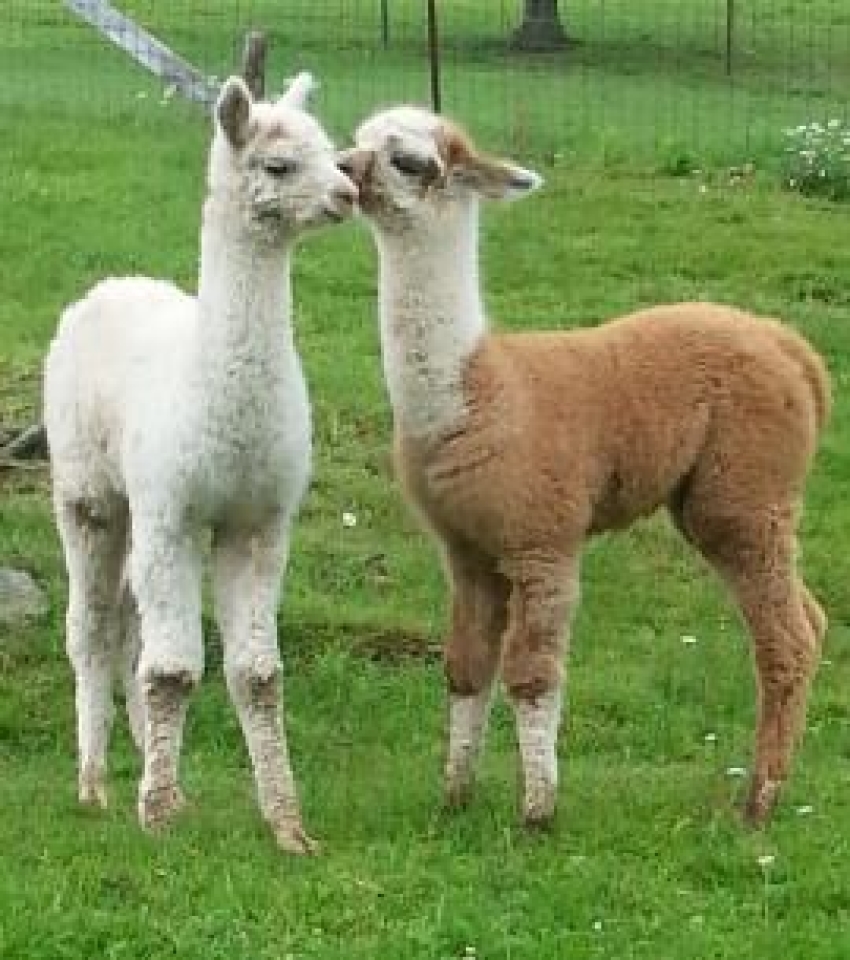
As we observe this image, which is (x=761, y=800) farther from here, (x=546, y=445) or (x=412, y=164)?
(x=412, y=164)

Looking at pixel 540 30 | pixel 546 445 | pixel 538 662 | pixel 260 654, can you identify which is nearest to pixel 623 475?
pixel 546 445

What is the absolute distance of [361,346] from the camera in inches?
509

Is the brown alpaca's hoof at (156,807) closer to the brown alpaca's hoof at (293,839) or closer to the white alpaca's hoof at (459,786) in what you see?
the brown alpaca's hoof at (293,839)

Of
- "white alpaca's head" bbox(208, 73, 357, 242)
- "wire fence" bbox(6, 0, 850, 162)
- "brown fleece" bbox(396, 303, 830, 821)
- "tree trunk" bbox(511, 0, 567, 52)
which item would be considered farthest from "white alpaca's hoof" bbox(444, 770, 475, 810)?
"tree trunk" bbox(511, 0, 567, 52)

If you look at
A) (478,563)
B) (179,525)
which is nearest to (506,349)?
(478,563)

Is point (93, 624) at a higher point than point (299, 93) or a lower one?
lower

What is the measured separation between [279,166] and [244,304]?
343mm

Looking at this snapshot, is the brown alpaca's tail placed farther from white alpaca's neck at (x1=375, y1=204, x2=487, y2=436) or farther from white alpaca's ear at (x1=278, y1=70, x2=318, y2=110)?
white alpaca's ear at (x1=278, y1=70, x2=318, y2=110)

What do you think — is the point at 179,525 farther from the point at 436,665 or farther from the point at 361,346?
the point at 361,346

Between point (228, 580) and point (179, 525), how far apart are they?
24 centimetres

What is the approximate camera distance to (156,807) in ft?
20.9

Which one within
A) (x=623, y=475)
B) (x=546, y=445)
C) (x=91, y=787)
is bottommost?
(x=91, y=787)

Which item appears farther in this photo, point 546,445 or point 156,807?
point 546,445

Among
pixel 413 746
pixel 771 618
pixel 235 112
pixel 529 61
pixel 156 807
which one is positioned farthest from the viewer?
pixel 529 61
